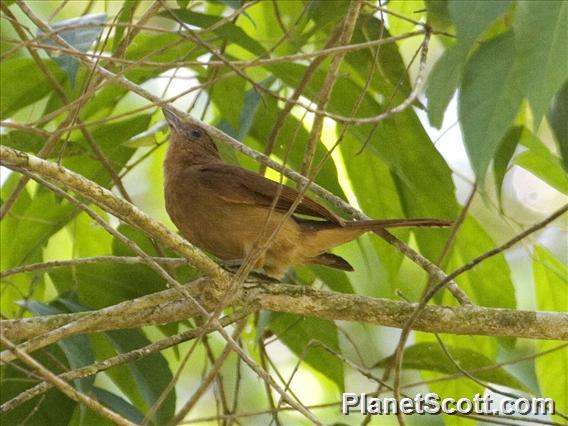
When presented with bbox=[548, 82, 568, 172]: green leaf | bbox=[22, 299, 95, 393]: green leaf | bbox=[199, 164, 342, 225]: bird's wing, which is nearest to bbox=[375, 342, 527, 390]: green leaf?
bbox=[199, 164, 342, 225]: bird's wing

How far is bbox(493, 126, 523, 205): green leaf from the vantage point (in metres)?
3.64

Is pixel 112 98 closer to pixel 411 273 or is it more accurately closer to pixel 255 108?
pixel 255 108

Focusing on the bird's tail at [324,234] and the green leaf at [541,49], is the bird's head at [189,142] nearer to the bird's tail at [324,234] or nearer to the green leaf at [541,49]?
the bird's tail at [324,234]

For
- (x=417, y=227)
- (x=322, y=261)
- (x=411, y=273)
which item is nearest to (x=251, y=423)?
(x=411, y=273)

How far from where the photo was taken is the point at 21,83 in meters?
4.14

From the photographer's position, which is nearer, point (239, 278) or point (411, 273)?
point (239, 278)

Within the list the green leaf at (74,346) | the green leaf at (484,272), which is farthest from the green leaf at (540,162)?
the green leaf at (74,346)

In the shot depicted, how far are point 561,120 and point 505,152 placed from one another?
1.01 ft

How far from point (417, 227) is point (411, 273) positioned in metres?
2.04

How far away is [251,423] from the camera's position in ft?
20.6

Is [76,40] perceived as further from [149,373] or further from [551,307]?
[551,307]

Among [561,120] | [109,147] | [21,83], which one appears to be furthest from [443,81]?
[21,83]

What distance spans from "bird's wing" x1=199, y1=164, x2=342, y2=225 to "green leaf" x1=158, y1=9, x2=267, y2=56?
2.01ft

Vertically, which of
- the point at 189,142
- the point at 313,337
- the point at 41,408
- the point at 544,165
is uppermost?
the point at 189,142
